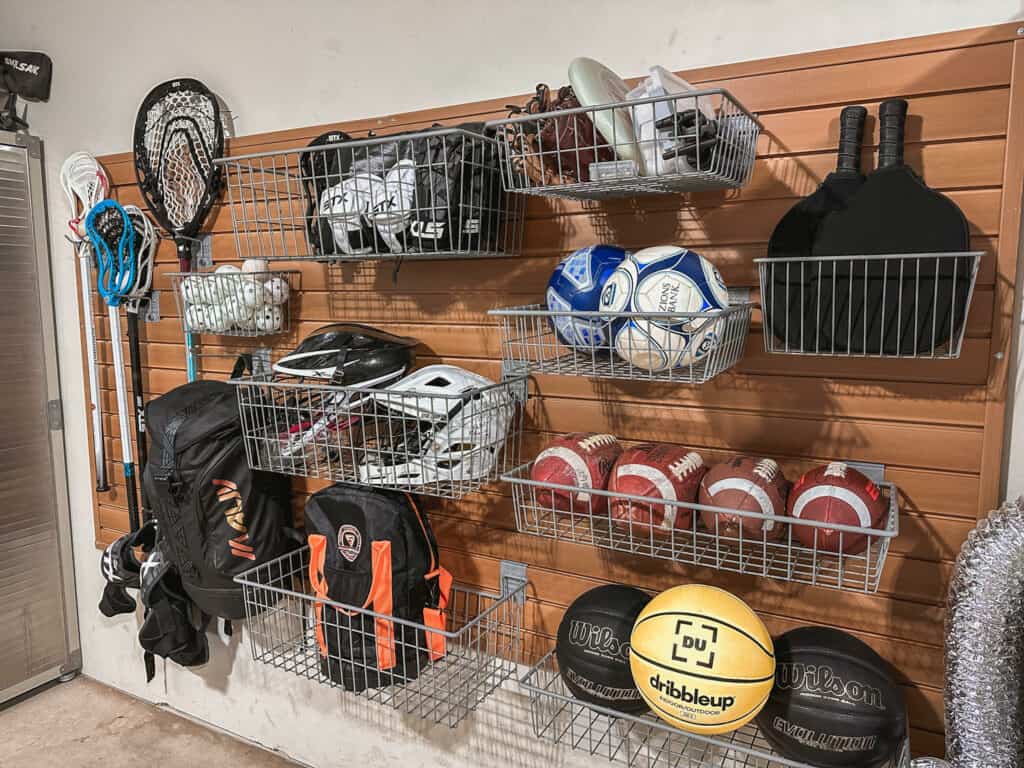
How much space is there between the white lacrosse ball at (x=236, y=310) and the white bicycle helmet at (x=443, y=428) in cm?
66

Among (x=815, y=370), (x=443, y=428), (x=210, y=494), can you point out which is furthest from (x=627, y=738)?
(x=210, y=494)

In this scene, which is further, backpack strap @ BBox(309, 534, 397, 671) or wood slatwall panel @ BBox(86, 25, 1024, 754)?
backpack strap @ BBox(309, 534, 397, 671)

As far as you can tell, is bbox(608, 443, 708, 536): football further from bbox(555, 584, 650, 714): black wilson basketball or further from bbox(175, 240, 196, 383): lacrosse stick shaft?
bbox(175, 240, 196, 383): lacrosse stick shaft

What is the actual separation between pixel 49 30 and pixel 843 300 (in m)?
3.04

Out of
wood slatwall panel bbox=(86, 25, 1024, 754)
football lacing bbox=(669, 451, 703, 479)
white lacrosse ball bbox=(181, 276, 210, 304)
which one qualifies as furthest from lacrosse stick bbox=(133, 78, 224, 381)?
football lacing bbox=(669, 451, 703, 479)

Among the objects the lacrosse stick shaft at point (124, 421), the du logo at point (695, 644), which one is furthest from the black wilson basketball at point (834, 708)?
the lacrosse stick shaft at point (124, 421)

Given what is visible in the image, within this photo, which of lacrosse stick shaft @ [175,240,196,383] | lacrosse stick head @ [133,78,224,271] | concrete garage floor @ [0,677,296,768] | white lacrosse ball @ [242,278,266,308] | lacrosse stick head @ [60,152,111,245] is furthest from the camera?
lacrosse stick head @ [60,152,111,245]

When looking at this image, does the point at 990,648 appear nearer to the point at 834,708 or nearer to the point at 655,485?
the point at 834,708

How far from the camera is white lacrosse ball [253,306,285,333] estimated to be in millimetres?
2281

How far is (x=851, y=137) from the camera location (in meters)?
1.46

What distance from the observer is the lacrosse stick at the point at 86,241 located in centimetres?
279

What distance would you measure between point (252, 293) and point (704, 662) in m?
1.61

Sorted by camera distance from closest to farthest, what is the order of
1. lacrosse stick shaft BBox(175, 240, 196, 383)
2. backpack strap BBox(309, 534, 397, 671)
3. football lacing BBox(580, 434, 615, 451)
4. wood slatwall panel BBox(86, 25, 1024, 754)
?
1. wood slatwall panel BBox(86, 25, 1024, 754)
2. football lacing BBox(580, 434, 615, 451)
3. backpack strap BBox(309, 534, 397, 671)
4. lacrosse stick shaft BBox(175, 240, 196, 383)

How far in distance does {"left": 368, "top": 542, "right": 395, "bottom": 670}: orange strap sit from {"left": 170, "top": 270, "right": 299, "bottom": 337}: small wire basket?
2.66 feet
